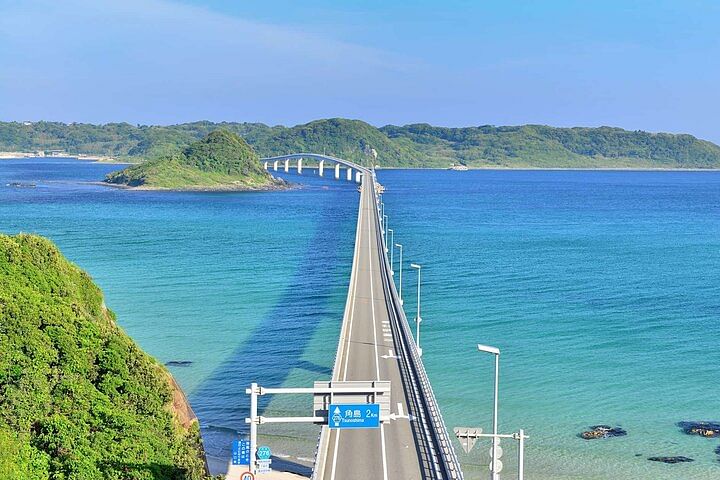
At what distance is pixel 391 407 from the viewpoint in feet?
107

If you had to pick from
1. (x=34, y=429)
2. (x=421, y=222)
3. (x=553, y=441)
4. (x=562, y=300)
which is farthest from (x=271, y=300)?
(x=421, y=222)

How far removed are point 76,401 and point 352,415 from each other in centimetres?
941

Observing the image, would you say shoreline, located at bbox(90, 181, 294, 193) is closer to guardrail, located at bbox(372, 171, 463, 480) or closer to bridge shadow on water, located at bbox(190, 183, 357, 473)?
bridge shadow on water, located at bbox(190, 183, 357, 473)

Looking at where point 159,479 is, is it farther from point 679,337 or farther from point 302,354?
point 679,337

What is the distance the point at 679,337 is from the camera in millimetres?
52125

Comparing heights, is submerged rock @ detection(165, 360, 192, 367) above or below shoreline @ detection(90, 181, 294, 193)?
below

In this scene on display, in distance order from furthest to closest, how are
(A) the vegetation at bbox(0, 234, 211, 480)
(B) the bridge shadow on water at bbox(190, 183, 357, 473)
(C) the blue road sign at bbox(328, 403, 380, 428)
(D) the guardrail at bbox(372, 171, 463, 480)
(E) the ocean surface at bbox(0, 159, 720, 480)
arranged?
A: 1. (B) the bridge shadow on water at bbox(190, 183, 357, 473)
2. (E) the ocean surface at bbox(0, 159, 720, 480)
3. (D) the guardrail at bbox(372, 171, 463, 480)
4. (A) the vegetation at bbox(0, 234, 211, 480)
5. (C) the blue road sign at bbox(328, 403, 380, 428)

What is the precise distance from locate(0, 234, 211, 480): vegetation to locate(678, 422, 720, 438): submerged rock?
1934 cm

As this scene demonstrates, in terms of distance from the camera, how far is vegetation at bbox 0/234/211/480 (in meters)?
24.8

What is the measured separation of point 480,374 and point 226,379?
39.1ft

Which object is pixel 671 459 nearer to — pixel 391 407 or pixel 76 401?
pixel 391 407

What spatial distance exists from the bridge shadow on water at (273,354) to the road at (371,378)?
8.24ft

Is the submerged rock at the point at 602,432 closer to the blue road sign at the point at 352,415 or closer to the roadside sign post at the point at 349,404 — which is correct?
the roadside sign post at the point at 349,404

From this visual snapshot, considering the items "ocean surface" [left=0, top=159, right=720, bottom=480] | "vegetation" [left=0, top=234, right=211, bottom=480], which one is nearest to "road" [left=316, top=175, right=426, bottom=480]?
"ocean surface" [left=0, top=159, right=720, bottom=480]
